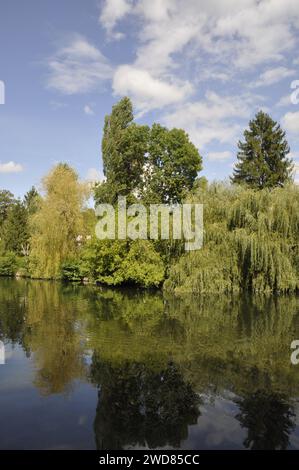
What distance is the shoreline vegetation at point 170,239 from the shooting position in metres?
20.2

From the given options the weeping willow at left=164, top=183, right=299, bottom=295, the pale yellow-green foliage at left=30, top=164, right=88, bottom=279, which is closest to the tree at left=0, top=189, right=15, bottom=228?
the pale yellow-green foliage at left=30, top=164, right=88, bottom=279

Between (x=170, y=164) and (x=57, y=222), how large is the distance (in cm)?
931

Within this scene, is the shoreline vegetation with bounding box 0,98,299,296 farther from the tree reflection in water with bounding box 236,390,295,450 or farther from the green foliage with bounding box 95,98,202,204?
the tree reflection in water with bounding box 236,390,295,450

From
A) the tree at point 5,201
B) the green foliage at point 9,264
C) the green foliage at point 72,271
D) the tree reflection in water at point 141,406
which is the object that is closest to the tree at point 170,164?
the green foliage at point 72,271

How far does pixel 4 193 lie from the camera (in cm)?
5475

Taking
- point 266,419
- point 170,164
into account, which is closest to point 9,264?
point 170,164

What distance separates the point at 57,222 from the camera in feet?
97.1

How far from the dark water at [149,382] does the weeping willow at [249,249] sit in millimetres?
6232

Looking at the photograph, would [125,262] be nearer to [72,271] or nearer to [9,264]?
[72,271]

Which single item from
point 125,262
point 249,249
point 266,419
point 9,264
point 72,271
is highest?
point 249,249

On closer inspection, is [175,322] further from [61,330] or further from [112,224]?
[112,224]

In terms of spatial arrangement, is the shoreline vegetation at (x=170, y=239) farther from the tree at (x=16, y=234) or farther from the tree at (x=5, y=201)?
the tree at (x=5, y=201)

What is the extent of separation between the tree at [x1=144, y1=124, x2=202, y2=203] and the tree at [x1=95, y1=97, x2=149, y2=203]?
0.96 metres

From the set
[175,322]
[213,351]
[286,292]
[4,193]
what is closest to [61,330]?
[175,322]
